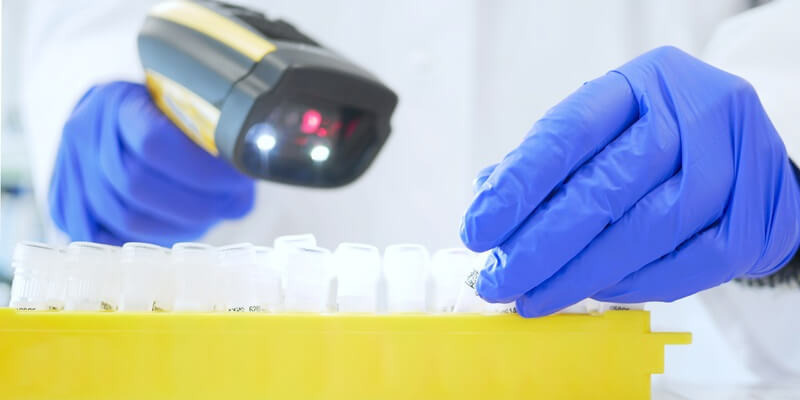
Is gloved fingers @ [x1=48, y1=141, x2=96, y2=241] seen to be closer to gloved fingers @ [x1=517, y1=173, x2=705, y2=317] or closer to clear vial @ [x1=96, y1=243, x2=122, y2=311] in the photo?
clear vial @ [x1=96, y1=243, x2=122, y2=311]

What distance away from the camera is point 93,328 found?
0.45 metres

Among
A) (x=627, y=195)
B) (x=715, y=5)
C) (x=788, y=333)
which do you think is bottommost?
(x=788, y=333)

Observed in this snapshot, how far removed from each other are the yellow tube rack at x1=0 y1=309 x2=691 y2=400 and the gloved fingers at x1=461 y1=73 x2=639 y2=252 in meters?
0.07

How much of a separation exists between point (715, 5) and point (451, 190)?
0.44 meters

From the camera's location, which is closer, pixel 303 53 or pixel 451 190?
pixel 303 53

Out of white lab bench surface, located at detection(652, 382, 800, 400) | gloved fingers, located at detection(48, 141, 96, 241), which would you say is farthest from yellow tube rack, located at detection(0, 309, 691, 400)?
gloved fingers, located at detection(48, 141, 96, 241)

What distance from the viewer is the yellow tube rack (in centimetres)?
45

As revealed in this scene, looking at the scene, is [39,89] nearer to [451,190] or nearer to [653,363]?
[451,190]

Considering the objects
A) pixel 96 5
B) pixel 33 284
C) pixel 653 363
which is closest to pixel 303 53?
pixel 33 284

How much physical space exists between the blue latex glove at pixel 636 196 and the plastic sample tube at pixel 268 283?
0.17 meters

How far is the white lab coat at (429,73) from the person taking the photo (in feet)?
3.05

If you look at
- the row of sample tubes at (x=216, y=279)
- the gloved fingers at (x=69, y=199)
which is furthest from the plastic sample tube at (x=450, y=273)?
the gloved fingers at (x=69, y=199)

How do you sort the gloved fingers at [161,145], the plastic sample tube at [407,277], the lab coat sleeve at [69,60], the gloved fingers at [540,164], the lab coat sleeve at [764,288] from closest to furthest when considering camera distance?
1. the gloved fingers at [540,164]
2. the plastic sample tube at [407,277]
3. the lab coat sleeve at [764,288]
4. the gloved fingers at [161,145]
5. the lab coat sleeve at [69,60]

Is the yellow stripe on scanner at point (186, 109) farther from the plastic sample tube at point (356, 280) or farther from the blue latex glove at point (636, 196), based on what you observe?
the blue latex glove at point (636, 196)
